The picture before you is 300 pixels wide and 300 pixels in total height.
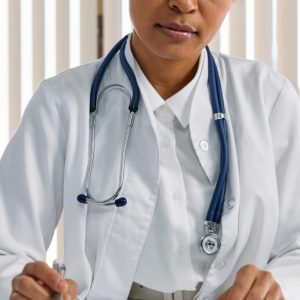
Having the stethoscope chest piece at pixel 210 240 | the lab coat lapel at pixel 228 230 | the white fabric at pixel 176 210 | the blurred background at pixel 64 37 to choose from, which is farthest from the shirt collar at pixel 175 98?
the blurred background at pixel 64 37

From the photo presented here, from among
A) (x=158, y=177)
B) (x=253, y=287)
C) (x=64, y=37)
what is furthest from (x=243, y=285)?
(x=64, y=37)

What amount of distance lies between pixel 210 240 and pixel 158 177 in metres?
0.16

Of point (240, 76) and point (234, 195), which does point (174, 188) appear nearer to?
point (234, 195)

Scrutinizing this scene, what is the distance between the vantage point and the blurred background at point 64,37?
229 cm

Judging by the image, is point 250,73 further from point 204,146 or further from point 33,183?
point 33,183

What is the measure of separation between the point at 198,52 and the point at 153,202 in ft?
1.05

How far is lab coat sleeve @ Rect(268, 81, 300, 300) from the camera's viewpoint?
158 cm

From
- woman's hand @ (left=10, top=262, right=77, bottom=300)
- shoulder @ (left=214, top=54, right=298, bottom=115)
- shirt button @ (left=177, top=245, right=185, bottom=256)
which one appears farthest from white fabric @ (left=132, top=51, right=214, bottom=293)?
woman's hand @ (left=10, top=262, right=77, bottom=300)

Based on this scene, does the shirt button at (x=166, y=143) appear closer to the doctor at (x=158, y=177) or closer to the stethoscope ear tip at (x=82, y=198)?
the doctor at (x=158, y=177)

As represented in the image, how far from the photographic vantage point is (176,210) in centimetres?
155

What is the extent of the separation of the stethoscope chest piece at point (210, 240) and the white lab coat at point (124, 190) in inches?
0.6

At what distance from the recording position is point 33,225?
1.57 m

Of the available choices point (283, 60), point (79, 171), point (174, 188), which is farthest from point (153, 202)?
point (283, 60)

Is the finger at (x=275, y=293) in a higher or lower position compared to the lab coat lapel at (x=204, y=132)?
lower
